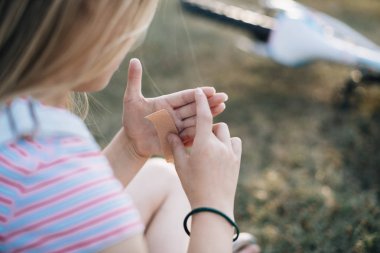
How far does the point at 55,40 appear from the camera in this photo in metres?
0.64

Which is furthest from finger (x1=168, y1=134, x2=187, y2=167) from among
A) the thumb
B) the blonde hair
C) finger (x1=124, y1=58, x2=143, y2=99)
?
the blonde hair

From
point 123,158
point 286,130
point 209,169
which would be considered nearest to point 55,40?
point 209,169

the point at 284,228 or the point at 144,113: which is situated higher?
the point at 144,113

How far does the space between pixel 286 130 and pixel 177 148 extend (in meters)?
1.15

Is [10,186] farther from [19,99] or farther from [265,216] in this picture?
[265,216]

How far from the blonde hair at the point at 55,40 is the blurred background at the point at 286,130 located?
360mm

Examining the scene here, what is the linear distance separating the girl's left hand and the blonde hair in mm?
273

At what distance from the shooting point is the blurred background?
1462 mm

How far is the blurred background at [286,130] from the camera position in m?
1.46

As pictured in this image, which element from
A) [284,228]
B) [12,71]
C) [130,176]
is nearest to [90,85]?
[12,71]

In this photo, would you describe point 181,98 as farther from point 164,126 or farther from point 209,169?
point 209,169

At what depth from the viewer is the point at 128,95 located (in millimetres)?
970

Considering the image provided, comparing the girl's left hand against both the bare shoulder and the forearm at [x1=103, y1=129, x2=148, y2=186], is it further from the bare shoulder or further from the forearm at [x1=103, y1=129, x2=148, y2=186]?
the bare shoulder

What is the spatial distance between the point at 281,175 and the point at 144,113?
0.84 metres
